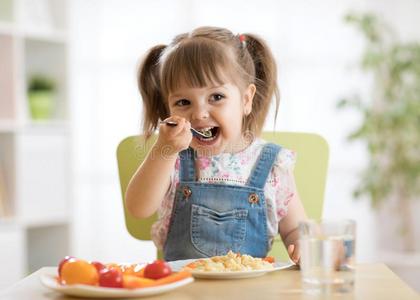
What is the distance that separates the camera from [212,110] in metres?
1.57

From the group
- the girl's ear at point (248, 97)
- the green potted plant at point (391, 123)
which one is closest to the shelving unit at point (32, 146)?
the green potted plant at point (391, 123)

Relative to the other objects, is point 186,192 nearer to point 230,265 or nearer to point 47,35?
point 230,265

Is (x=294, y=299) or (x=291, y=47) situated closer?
(x=294, y=299)

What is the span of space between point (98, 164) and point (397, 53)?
170cm

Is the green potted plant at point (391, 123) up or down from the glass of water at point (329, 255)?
up

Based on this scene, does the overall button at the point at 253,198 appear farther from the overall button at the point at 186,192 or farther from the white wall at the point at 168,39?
the white wall at the point at 168,39

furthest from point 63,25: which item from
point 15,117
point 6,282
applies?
point 6,282

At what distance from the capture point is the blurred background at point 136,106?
3404 millimetres

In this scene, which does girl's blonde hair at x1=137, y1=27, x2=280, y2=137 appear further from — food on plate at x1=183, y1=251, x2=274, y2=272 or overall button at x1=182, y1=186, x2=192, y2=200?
food on plate at x1=183, y1=251, x2=274, y2=272

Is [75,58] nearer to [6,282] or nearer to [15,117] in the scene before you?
[15,117]

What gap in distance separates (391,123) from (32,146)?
5.51 ft

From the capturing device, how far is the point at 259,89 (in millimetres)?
1756

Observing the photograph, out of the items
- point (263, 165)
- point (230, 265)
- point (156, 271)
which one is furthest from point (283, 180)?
point (156, 271)

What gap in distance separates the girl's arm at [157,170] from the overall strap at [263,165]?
0.76 ft
